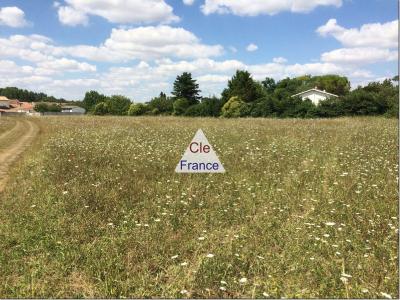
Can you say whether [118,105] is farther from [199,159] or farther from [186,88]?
[199,159]

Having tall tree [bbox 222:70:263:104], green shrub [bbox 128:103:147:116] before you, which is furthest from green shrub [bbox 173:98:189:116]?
green shrub [bbox 128:103:147:116]

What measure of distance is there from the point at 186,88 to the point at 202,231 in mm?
73956

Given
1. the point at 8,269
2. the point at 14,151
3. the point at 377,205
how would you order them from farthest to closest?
the point at 14,151, the point at 377,205, the point at 8,269

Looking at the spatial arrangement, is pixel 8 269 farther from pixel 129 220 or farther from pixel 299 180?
pixel 299 180

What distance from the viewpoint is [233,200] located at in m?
8.11

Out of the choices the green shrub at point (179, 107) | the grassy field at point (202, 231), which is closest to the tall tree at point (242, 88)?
the green shrub at point (179, 107)

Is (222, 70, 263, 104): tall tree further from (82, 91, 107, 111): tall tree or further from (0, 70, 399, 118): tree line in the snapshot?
(82, 91, 107, 111): tall tree

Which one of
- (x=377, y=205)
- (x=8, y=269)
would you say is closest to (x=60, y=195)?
(x=8, y=269)

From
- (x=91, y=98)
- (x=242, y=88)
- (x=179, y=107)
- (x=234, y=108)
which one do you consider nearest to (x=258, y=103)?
(x=234, y=108)

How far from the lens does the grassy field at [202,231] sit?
4.78m

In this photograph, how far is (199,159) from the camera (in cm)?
1056

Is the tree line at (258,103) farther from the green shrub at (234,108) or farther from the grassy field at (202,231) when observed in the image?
the grassy field at (202,231)

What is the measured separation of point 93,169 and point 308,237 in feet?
22.1

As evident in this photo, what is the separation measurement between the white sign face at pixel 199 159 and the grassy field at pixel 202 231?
341mm
